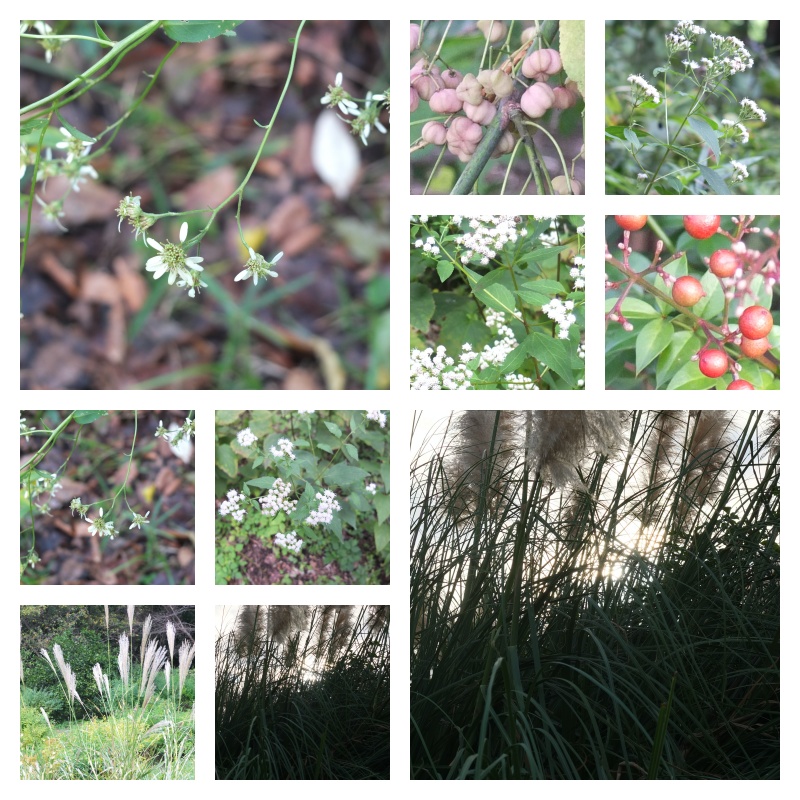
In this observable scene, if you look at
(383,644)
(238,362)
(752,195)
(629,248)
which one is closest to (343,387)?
(238,362)

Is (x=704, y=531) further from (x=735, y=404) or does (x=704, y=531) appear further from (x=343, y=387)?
(x=343, y=387)

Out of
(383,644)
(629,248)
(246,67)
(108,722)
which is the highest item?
(246,67)

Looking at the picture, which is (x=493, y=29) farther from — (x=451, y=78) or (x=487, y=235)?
(x=487, y=235)

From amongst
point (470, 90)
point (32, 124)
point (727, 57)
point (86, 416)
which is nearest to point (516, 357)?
point (470, 90)

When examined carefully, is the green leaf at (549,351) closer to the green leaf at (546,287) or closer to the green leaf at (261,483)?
the green leaf at (546,287)

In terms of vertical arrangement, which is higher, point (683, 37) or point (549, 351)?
point (683, 37)
